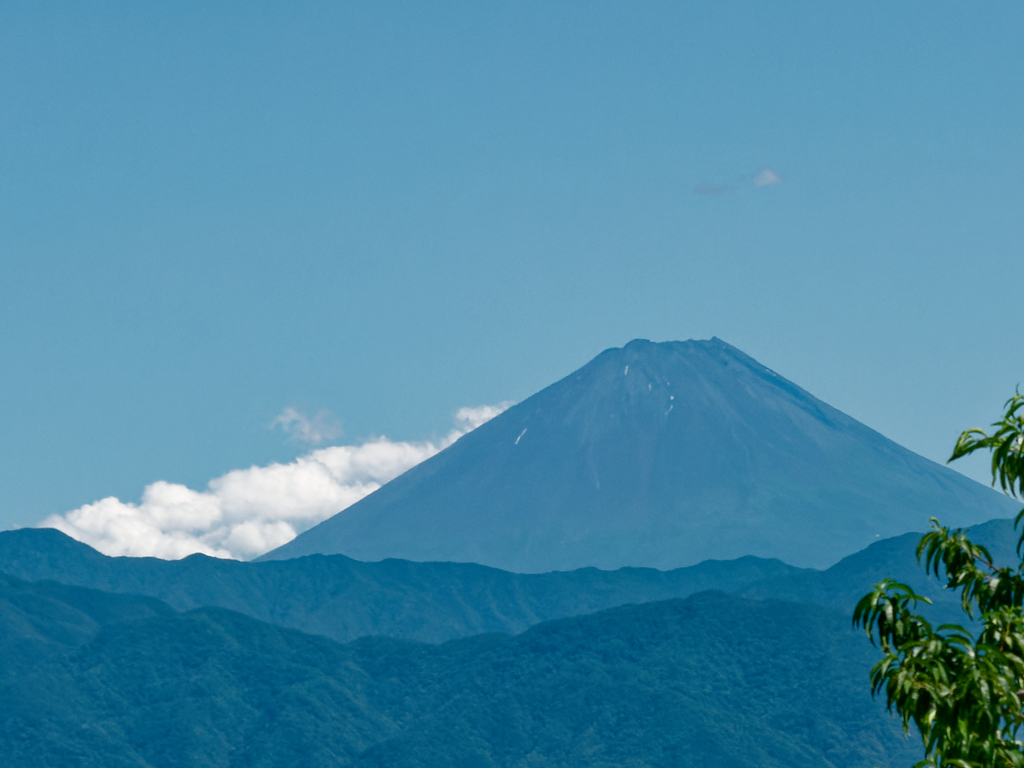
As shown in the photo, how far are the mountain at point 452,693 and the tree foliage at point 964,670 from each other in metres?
102

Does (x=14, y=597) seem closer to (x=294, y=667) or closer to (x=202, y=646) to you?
(x=202, y=646)

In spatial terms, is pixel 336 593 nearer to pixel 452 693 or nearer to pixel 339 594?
pixel 339 594

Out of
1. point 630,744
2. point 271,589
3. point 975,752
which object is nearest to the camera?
point 975,752

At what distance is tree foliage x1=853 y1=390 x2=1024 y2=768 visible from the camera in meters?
9.44

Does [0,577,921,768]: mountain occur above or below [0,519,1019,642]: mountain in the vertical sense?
below

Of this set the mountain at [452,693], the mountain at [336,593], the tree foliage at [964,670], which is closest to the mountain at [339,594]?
the mountain at [336,593]

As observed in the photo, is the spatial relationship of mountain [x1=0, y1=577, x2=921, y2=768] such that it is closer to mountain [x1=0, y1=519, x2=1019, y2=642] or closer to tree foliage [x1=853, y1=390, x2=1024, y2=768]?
mountain [x1=0, y1=519, x2=1019, y2=642]

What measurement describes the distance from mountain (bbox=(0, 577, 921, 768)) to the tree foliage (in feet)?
334

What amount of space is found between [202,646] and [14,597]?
25.9 metres

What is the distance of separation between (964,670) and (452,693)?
428 feet

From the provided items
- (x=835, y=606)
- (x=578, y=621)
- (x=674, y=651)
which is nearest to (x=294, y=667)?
(x=578, y=621)

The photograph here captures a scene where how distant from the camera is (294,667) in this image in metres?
141

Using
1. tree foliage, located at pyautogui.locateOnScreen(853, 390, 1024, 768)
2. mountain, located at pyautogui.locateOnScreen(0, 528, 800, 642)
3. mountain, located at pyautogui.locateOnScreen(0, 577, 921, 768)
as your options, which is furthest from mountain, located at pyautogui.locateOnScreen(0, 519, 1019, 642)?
tree foliage, located at pyautogui.locateOnScreen(853, 390, 1024, 768)

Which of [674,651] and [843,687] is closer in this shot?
[843,687]
